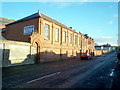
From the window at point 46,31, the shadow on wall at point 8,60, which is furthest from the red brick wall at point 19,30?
the shadow on wall at point 8,60

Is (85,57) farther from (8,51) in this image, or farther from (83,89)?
(83,89)

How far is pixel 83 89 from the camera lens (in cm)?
593

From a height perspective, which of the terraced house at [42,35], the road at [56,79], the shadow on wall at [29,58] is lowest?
the road at [56,79]

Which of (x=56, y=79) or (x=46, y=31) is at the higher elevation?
(x=46, y=31)

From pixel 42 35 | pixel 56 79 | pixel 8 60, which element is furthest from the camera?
pixel 42 35

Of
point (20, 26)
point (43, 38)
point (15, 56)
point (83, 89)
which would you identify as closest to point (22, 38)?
point (20, 26)

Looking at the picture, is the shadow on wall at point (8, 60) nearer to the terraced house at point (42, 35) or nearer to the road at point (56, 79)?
the terraced house at point (42, 35)

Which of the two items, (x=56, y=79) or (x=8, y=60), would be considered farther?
(x=8, y=60)

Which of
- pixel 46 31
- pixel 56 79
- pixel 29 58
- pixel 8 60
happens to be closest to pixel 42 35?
pixel 46 31

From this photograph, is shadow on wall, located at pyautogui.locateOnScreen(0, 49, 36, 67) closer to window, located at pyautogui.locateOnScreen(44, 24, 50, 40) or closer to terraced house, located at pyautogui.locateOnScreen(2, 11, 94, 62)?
terraced house, located at pyautogui.locateOnScreen(2, 11, 94, 62)

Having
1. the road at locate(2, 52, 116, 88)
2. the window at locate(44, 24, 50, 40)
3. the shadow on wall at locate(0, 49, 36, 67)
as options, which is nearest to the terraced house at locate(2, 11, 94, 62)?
the window at locate(44, 24, 50, 40)

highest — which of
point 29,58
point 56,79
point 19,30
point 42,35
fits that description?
point 19,30

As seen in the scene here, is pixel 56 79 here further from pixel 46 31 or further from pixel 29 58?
pixel 46 31

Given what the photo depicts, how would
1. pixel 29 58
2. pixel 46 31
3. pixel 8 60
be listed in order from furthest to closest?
1. pixel 46 31
2. pixel 29 58
3. pixel 8 60
